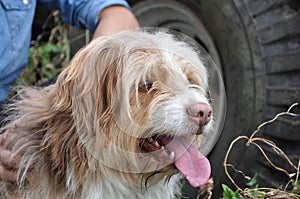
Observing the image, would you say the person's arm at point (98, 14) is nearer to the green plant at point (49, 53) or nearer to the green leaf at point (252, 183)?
the green leaf at point (252, 183)

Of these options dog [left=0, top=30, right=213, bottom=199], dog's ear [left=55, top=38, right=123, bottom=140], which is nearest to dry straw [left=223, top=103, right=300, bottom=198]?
dog [left=0, top=30, right=213, bottom=199]

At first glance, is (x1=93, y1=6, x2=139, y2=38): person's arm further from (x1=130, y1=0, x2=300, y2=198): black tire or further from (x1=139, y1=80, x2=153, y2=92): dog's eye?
(x1=139, y1=80, x2=153, y2=92): dog's eye

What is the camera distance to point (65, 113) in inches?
122

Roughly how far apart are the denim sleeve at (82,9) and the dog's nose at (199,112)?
1500 mm

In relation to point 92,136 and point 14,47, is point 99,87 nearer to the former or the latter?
point 92,136

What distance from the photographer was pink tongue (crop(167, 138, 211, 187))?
3.00m

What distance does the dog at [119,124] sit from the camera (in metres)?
2.91

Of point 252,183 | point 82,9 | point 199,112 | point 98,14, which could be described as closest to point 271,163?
point 252,183

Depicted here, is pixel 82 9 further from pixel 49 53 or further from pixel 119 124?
pixel 49 53

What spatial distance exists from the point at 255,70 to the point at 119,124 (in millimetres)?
1056

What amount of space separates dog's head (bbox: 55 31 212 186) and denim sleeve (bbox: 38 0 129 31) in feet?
3.59

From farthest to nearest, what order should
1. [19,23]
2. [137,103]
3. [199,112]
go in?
[19,23], [137,103], [199,112]

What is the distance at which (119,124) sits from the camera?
299 cm

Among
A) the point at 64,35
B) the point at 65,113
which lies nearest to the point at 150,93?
the point at 65,113
